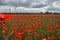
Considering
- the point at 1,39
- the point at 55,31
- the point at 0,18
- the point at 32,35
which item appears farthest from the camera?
the point at 55,31

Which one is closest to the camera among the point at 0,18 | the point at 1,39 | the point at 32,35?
the point at 0,18

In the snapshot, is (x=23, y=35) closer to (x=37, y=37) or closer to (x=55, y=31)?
(x=37, y=37)

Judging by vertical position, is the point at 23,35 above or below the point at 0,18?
below

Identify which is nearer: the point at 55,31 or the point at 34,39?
the point at 34,39

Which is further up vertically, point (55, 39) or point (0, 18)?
point (0, 18)

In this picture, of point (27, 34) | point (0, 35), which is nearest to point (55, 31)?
point (27, 34)

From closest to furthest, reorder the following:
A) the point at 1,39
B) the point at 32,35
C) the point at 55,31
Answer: the point at 1,39 → the point at 32,35 → the point at 55,31

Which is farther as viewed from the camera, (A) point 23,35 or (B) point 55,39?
(A) point 23,35

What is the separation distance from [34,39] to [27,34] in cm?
34

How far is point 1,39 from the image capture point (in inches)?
119

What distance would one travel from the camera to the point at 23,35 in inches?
132

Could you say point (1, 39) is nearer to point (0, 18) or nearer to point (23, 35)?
point (23, 35)

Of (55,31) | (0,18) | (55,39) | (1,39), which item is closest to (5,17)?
(0,18)

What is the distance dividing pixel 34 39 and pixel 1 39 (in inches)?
21.2
